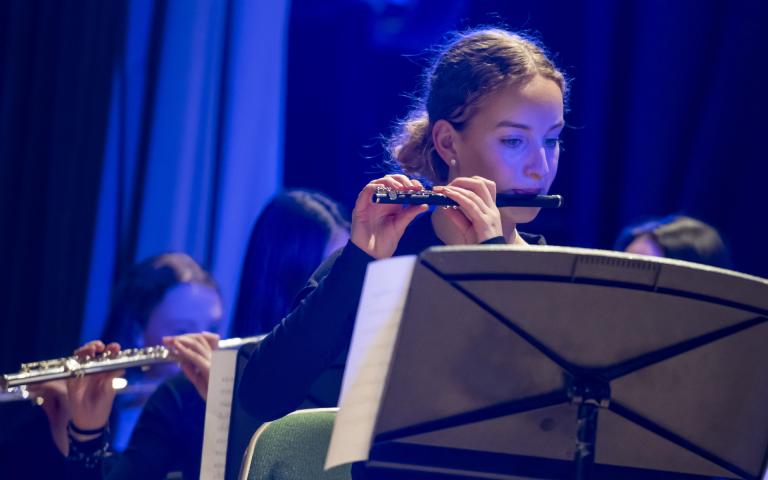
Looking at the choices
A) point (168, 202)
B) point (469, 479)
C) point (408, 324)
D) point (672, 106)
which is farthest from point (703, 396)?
point (168, 202)

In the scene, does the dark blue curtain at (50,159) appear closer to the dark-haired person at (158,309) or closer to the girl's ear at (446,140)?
the dark-haired person at (158,309)

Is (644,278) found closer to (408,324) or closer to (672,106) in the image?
(408,324)

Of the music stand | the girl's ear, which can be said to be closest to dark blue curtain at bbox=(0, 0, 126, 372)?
the girl's ear

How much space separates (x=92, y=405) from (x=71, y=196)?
1419mm

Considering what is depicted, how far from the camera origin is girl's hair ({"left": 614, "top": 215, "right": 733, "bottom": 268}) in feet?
9.84

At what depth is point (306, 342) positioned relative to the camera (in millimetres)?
1825

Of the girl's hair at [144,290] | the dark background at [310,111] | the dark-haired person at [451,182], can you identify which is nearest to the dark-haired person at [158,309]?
the girl's hair at [144,290]

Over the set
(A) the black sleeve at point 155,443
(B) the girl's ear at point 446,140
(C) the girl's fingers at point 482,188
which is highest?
(B) the girl's ear at point 446,140

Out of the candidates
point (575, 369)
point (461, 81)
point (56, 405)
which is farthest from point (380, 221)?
point (56, 405)

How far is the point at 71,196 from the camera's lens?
3.96 metres

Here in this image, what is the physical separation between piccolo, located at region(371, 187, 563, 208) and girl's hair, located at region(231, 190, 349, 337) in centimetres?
103

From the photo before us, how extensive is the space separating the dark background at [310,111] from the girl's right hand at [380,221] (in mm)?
1631

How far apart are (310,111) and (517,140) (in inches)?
86.5

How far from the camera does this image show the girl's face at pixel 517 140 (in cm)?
194
